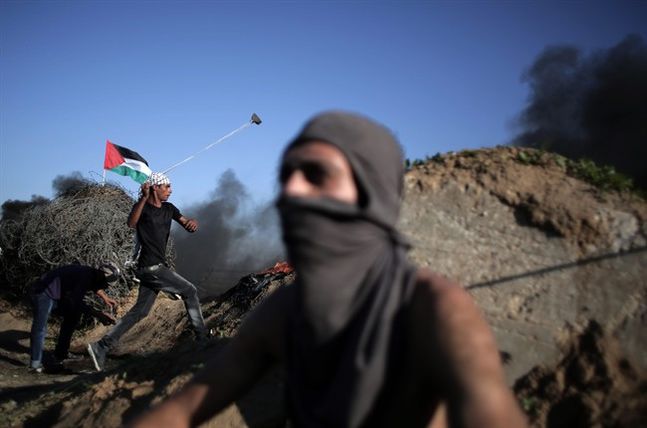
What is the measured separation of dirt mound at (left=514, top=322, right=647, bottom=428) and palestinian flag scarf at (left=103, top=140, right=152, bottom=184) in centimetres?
1180

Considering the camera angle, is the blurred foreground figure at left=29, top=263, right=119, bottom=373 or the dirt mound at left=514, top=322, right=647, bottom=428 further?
the blurred foreground figure at left=29, top=263, right=119, bottom=373

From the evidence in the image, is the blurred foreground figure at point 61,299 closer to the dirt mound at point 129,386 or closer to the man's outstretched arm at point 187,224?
the dirt mound at point 129,386

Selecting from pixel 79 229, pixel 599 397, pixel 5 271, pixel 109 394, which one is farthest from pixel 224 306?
pixel 599 397

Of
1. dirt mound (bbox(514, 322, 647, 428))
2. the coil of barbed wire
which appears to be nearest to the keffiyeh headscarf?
the coil of barbed wire

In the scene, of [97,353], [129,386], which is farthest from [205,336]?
[129,386]

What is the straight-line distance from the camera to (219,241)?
37125 millimetres

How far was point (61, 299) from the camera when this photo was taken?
7781mm

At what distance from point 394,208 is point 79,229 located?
11133 mm

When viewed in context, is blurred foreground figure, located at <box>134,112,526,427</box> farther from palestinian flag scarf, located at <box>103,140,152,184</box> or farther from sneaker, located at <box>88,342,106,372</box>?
palestinian flag scarf, located at <box>103,140,152,184</box>

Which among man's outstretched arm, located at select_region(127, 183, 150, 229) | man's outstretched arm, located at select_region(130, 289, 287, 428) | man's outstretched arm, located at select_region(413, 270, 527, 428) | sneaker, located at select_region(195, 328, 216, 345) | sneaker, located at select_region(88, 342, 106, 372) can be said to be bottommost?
sneaker, located at select_region(88, 342, 106, 372)

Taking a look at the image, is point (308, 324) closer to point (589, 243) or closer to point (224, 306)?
point (589, 243)

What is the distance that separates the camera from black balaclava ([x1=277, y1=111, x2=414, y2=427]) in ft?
4.54

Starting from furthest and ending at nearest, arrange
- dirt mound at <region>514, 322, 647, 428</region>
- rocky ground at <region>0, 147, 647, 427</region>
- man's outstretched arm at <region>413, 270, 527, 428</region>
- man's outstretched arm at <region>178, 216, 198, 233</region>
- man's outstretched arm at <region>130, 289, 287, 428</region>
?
1. man's outstretched arm at <region>178, 216, 198, 233</region>
2. rocky ground at <region>0, 147, 647, 427</region>
3. dirt mound at <region>514, 322, 647, 428</region>
4. man's outstretched arm at <region>130, 289, 287, 428</region>
5. man's outstretched arm at <region>413, 270, 527, 428</region>

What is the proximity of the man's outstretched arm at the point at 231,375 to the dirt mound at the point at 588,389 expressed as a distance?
167cm
